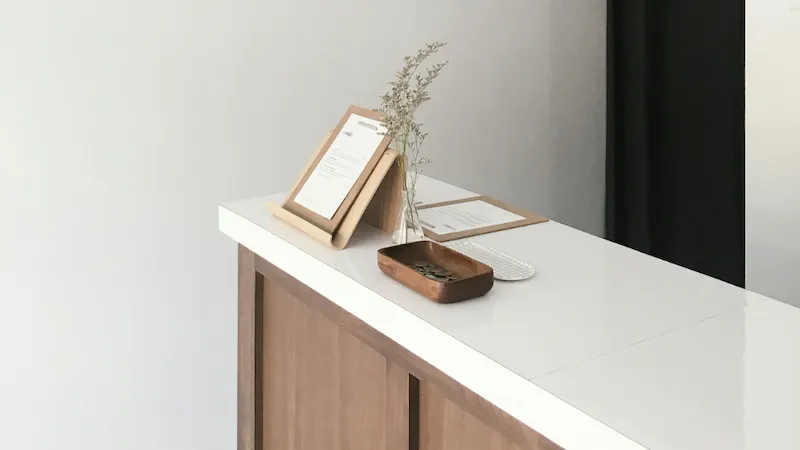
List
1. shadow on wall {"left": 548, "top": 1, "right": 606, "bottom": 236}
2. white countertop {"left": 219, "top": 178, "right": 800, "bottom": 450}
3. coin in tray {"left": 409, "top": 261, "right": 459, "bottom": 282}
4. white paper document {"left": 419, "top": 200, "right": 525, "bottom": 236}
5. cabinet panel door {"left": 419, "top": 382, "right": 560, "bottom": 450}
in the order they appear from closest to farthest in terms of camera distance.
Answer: white countertop {"left": 219, "top": 178, "right": 800, "bottom": 450} < cabinet panel door {"left": 419, "top": 382, "right": 560, "bottom": 450} < coin in tray {"left": 409, "top": 261, "right": 459, "bottom": 282} < white paper document {"left": 419, "top": 200, "right": 525, "bottom": 236} < shadow on wall {"left": 548, "top": 1, "right": 606, "bottom": 236}

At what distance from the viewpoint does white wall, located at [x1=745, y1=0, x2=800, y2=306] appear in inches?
85.9

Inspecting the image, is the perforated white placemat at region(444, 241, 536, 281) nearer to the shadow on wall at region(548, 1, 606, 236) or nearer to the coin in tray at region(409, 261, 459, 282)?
the coin in tray at region(409, 261, 459, 282)

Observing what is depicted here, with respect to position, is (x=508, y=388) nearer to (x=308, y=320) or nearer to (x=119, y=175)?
(x=308, y=320)

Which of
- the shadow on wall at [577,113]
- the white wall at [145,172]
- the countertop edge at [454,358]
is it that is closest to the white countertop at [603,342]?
the countertop edge at [454,358]

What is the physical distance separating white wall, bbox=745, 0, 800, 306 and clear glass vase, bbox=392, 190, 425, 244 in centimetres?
121

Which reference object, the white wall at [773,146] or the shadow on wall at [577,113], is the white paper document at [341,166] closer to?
the white wall at [773,146]

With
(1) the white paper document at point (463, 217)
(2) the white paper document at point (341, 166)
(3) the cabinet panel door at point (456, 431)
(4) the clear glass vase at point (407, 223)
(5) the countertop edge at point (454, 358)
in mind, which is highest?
(2) the white paper document at point (341, 166)

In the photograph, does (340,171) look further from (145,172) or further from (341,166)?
(145,172)

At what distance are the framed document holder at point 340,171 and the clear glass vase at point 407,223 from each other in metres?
0.09

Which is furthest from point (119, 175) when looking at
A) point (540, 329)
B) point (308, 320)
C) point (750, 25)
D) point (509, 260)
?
point (750, 25)

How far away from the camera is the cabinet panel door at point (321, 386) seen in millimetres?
1353

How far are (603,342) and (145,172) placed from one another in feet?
5.19

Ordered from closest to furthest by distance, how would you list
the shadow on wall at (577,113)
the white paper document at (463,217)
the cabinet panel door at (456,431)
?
the cabinet panel door at (456,431), the white paper document at (463,217), the shadow on wall at (577,113)

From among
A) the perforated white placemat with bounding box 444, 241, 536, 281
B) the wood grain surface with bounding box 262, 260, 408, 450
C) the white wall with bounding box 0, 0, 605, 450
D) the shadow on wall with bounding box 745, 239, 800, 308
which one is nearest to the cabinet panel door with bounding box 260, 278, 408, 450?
the wood grain surface with bounding box 262, 260, 408, 450
